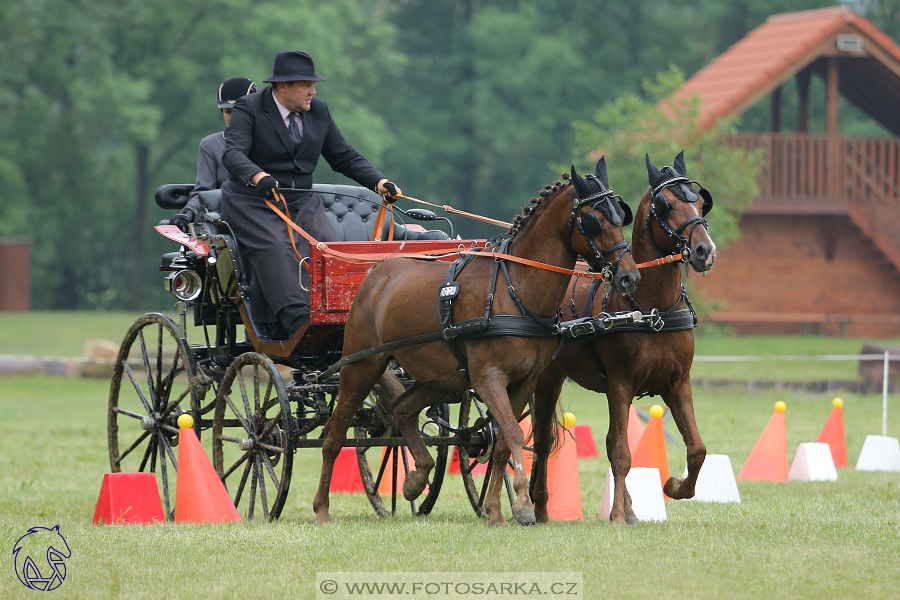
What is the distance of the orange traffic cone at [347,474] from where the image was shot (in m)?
10.7

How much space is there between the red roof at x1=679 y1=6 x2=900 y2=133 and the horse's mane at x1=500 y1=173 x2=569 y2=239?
688 inches

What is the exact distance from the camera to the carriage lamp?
8.90 meters

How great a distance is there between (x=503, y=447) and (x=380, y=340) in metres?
1.12

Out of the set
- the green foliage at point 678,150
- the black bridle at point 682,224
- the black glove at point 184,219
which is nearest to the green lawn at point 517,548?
the black bridle at point 682,224

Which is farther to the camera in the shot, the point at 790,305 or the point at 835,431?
the point at 790,305

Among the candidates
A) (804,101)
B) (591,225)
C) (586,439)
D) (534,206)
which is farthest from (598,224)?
(804,101)

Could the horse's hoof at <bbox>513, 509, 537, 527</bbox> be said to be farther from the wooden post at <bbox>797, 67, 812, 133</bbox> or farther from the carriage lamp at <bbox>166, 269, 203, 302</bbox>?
the wooden post at <bbox>797, 67, 812, 133</bbox>

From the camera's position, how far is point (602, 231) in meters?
6.80

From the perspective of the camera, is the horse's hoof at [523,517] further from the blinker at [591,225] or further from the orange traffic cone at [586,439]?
the orange traffic cone at [586,439]

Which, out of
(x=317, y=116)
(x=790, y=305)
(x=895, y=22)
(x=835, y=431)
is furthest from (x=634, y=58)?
(x=317, y=116)

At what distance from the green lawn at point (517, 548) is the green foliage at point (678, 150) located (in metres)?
13.3

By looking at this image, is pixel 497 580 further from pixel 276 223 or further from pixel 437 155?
pixel 437 155

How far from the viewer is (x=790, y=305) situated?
27.4 m

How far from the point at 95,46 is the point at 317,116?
998 inches
